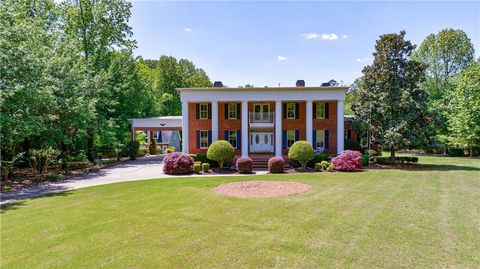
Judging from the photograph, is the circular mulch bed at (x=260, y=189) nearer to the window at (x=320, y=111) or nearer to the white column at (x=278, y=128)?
the white column at (x=278, y=128)

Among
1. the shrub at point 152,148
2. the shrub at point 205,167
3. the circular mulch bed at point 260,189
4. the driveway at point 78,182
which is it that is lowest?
the driveway at point 78,182

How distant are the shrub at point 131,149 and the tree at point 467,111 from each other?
117ft

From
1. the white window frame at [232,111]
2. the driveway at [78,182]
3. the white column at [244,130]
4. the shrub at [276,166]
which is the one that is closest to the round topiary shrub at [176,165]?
the driveway at [78,182]

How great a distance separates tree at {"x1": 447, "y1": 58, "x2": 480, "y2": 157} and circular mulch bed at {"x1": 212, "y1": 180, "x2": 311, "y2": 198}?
2742 cm

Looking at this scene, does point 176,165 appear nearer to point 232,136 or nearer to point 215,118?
point 215,118

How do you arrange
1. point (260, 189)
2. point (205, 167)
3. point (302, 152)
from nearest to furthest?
point (260, 189), point (205, 167), point (302, 152)

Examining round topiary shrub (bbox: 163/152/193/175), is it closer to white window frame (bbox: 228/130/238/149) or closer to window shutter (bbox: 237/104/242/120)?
white window frame (bbox: 228/130/238/149)

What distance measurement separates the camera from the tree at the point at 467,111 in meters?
32.6

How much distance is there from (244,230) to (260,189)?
6.26 m

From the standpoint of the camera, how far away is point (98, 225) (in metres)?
9.17

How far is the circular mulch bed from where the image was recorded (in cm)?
1351

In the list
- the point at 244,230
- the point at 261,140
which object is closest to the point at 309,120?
the point at 261,140

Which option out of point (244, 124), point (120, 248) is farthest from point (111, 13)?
point (120, 248)

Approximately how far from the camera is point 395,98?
80.3ft
